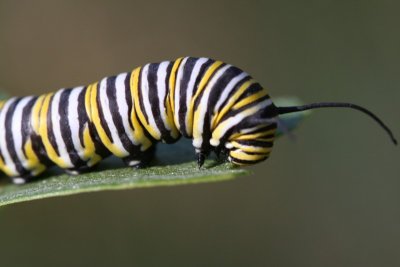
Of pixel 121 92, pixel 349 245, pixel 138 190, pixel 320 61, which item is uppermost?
pixel 121 92

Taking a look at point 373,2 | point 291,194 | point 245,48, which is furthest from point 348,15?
point 291,194

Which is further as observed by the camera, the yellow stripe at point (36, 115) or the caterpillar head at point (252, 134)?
the yellow stripe at point (36, 115)

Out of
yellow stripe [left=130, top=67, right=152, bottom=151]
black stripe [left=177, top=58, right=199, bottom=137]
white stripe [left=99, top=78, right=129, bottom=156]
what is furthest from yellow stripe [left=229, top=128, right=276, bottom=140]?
white stripe [left=99, top=78, right=129, bottom=156]

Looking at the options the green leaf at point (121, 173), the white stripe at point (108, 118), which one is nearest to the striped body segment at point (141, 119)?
the white stripe at point (108, 118)

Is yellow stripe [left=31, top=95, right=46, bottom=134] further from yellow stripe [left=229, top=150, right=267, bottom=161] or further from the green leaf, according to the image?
yellow stripe [left=229, top=150, right=267, bottom=161]

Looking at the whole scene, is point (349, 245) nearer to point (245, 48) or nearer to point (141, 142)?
point (245, 48)

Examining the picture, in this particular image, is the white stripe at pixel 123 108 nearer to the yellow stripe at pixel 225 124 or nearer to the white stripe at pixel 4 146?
the yellow stripe at pixel 225 124

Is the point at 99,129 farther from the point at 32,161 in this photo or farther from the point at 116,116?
the point at 32,161

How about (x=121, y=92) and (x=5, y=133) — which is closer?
(x=121, y=92)
